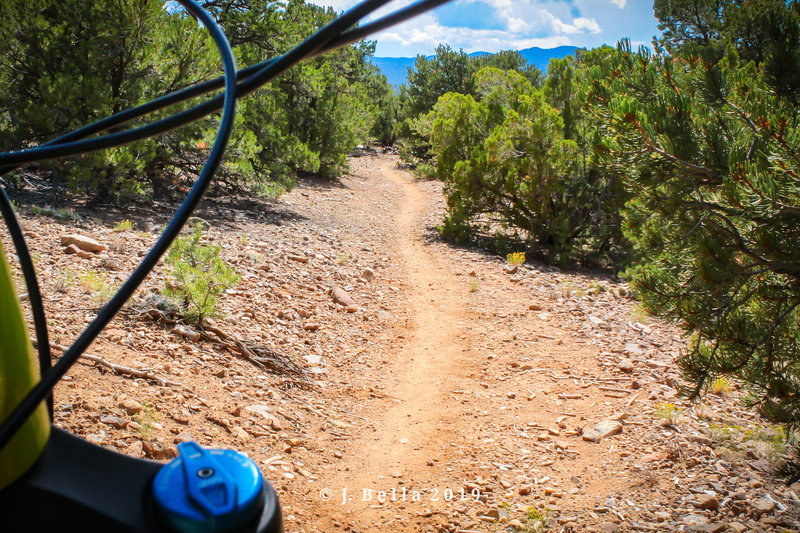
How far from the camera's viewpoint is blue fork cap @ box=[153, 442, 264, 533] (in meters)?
0.69

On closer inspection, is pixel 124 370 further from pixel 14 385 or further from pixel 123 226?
pixel 123 226

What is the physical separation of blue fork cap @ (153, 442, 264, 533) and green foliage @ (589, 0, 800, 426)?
1.78 meters

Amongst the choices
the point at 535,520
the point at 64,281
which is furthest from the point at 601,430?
the point at 64,281

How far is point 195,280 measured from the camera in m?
3.67

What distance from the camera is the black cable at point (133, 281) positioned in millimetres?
652

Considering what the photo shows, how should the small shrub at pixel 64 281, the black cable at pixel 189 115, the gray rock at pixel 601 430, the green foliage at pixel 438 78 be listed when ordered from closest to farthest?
the black cable at pixel 189 115, the gray rock at pixel 601 430, the small shrub at pixel 64 281, the green foliage at pixel 438 78

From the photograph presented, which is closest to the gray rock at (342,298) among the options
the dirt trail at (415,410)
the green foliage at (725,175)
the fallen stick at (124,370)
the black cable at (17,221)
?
the dirt trail at (415,410)

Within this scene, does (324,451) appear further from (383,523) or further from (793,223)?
(793,223)

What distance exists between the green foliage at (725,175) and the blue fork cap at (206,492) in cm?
178

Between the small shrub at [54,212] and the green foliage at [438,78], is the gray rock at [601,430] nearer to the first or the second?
the small shrub at [54,212]

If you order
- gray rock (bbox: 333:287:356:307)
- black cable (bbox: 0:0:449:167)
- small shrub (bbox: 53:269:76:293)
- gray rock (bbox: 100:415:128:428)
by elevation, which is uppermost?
black cable (bbox: 0:0:449:167)

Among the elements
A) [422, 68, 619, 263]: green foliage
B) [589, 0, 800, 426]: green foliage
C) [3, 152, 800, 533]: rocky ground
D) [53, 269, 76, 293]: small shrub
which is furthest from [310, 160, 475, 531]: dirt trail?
[53, 269, 76, 293]: small shrub

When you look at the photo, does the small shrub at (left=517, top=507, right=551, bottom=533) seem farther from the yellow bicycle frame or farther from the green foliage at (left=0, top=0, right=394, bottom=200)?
the green foliage at (left=0, top=0, right=394, bottom=200)

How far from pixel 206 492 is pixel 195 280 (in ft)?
10.4
